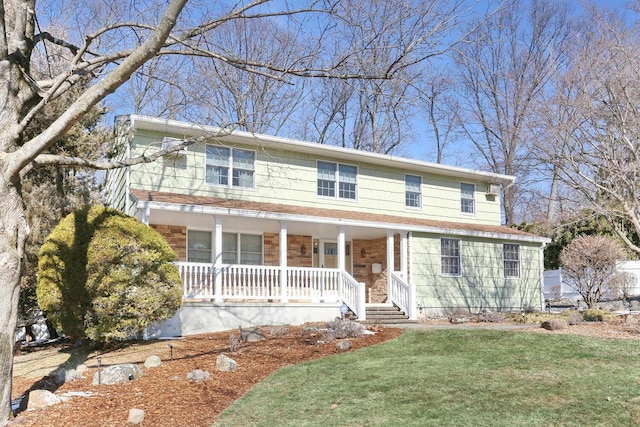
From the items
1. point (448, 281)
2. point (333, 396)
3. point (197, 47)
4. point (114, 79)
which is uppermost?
point (197, 47)

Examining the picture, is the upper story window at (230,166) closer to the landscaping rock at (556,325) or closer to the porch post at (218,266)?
the porch post at (218,266)

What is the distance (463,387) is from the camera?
690 centimetres

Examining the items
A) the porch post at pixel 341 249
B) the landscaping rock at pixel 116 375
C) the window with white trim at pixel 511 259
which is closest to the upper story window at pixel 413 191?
the window with white trim at pixel 511 259

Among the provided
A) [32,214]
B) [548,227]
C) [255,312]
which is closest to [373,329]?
[255,312]

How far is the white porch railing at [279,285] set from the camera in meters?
13.4

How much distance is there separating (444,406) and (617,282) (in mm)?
13737

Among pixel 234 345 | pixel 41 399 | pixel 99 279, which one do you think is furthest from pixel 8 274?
pixel 234 345

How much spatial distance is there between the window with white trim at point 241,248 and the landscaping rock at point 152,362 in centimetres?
639

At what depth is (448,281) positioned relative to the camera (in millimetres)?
17609

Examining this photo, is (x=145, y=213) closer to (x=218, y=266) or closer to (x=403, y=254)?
(x=218, y=266)

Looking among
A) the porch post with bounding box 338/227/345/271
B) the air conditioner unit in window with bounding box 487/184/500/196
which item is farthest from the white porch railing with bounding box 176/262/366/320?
the air conditioner unit in window with bounding box 487/184/500/196

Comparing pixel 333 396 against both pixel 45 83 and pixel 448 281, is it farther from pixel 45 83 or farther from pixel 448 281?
pixel 448 281

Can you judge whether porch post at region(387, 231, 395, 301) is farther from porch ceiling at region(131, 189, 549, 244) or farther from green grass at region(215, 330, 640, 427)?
green grass at region(215, 330, 640, 427)

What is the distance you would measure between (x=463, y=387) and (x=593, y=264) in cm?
1175
